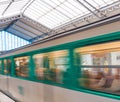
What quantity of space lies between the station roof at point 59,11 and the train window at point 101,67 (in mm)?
11944

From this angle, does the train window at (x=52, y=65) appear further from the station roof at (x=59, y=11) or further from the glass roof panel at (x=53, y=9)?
the glass roof panel at (x=53, y=9)

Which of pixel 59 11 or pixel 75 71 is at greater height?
pixel 59 11

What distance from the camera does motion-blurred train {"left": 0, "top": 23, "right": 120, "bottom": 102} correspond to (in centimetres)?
412

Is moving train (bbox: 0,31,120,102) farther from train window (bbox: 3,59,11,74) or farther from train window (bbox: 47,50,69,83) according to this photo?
train window (bbox: 3,59,11,74)

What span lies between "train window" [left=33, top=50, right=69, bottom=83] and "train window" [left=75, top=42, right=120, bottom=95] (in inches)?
26.2

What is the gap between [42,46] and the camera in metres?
6.99

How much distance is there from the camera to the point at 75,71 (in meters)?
5.09

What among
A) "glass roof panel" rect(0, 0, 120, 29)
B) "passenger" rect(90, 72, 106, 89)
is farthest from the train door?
"glass roof panel" rect(0, 0, 120, 29)

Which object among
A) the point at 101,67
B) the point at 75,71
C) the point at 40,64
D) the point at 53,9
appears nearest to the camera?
the point at 101,67

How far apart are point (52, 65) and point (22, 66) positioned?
2.82 meters

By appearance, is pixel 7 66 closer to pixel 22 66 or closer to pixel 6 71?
pixel 6 71

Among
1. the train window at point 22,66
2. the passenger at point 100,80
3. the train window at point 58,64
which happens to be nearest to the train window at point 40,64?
the train window at point 58,64

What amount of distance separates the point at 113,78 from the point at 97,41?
716mm

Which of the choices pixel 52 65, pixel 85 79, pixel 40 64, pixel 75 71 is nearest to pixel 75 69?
pixel 75 71
